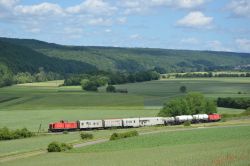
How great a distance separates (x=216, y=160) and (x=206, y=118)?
69.1m

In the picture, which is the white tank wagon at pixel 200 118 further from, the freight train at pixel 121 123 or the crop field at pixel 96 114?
the crop field at pixel 96 114

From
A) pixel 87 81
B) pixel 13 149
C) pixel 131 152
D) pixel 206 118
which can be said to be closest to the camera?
pixel 131 152

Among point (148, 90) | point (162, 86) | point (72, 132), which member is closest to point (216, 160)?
point (72, 132)

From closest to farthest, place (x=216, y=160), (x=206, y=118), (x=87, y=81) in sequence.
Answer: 1. (x=216, y=160)
2. (x=206, y=118)
3. (x=87, y=81)

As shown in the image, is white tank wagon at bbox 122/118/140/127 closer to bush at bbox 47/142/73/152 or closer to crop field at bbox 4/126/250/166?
crop field at bbox 4/126/250/166

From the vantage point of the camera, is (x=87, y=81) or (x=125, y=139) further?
(x=87, y=81)

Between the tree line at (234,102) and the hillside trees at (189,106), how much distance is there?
45.5 ft

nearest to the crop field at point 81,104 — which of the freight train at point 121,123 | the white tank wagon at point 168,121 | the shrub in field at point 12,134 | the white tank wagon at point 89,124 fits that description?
the freight train at point 121,123

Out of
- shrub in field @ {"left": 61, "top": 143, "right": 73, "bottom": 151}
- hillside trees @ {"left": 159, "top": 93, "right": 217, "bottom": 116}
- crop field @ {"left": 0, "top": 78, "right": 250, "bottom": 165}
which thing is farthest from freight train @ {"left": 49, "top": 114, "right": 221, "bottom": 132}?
shrub in field @ {"left": 61, "top": 143, "right": 73, "bottom": 151}

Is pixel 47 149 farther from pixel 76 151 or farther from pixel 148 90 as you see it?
pixel 148 90

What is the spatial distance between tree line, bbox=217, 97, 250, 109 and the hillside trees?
13.9 m

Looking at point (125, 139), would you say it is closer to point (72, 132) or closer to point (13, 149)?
point (13, 149)

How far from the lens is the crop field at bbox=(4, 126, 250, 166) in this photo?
136ft

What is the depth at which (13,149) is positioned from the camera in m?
→ 65.6
